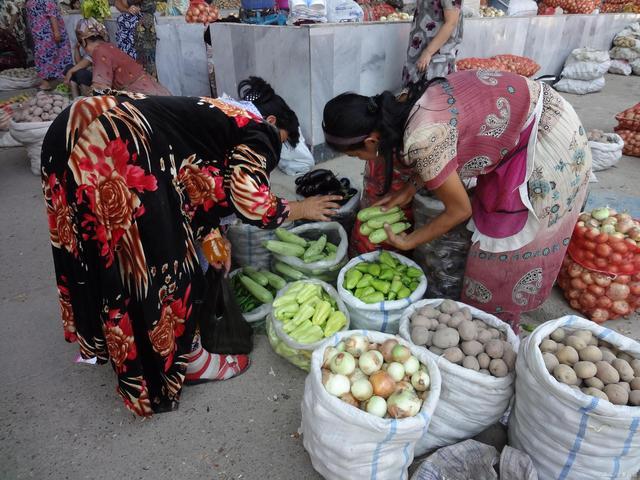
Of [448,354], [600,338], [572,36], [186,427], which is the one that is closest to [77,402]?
[186,427]

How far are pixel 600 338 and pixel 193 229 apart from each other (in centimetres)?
183

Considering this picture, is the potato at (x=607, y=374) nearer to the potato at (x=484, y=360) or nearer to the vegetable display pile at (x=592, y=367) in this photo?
the vegetable display pile at (x=592, y=367)

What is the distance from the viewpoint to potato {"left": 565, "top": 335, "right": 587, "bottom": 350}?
1666 mm

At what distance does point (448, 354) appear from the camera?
1.78m

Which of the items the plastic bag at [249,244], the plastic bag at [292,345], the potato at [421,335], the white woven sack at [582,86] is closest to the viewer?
the potato at [421,335]

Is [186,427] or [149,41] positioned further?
[149,41]

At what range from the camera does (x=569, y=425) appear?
4.97ft

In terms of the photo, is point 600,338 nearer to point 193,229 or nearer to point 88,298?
point 193,229

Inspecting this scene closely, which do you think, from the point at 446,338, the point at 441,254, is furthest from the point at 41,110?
the point at 446,338

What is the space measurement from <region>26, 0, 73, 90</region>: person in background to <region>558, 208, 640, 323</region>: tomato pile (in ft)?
28.8

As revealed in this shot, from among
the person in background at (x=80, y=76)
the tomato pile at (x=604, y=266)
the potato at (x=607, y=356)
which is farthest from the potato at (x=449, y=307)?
the person in background at (x=80, y=76)

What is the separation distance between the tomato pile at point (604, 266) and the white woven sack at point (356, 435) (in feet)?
5.16

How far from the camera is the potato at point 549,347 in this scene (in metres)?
1.66

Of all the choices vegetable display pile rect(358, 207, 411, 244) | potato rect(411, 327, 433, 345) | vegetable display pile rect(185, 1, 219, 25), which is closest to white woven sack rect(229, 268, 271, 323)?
vegetable display pile rect(358, 207, 411, 244)
